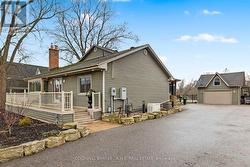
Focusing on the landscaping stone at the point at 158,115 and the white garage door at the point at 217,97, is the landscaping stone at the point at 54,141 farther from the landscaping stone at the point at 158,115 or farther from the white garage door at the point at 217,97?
the white garage door at the point at 217,97

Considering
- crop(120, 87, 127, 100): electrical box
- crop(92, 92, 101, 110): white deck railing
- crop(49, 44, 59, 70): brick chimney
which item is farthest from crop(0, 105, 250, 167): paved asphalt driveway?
crop(49, 44, 59, 70): brick chimney

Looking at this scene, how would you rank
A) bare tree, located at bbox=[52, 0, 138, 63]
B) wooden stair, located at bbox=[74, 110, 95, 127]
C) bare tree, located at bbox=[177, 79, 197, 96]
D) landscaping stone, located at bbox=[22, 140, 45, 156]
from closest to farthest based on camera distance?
landscaping stone, located at bbox=[22, 140, 45, 156] < wooden stair, located at bbox=[74, 110, 95, 127] < bare tree, located at bbox=[52, 0, 138, 63] < bare tree, located at bbox=[177, 79, 197, 96]

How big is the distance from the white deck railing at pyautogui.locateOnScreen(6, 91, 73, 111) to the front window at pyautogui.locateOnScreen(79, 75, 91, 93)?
Result: 2490 mm

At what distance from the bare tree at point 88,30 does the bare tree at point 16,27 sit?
13.5m

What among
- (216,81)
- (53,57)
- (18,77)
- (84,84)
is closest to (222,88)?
(216,81)

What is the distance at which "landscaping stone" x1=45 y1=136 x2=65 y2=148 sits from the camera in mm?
6127

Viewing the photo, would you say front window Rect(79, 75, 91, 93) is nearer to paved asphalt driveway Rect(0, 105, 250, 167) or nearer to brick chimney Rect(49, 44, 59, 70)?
paved asphalt driveway Rect(0, 105, 250, 167)

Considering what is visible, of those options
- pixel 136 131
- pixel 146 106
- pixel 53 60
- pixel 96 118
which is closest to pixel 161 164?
pixel 136 131

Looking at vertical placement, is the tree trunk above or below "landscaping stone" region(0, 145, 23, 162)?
above

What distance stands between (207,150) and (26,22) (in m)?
14.4

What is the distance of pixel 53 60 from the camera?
21219 millimetres

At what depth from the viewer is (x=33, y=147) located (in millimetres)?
5660

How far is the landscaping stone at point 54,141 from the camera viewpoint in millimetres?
6127

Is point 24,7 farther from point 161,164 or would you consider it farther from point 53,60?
point 161,164
